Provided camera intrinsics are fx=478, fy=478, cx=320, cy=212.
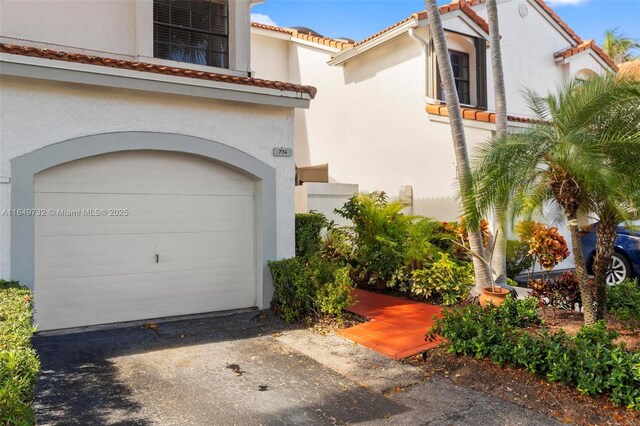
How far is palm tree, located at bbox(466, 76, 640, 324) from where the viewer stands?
518 centimetres

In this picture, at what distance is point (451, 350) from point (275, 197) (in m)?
4.15

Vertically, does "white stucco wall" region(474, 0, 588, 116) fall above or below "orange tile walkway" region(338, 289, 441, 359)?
above

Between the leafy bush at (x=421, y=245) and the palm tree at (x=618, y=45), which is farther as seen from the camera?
the palm tree at (x=618, y=45)

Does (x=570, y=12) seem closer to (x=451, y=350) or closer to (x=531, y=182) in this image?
(x=531, y=182)

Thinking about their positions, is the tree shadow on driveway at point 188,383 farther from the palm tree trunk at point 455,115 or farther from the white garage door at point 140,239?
the palm tree trunk at point 455,115

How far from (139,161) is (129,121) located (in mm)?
671

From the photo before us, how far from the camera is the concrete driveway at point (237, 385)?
440cm

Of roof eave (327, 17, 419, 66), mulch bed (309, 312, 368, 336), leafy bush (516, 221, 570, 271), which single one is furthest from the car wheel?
roof eave (327, 17, 419, 66)

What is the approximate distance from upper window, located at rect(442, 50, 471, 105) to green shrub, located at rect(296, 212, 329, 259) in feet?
20.4

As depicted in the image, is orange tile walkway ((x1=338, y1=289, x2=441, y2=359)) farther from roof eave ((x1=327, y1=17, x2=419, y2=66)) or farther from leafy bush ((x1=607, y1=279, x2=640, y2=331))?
roof eave ((x1=327, y1=17, x2=419, y2=66))

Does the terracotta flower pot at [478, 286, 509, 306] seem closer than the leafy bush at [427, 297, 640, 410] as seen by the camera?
No

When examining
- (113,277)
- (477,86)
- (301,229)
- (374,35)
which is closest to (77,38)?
(113,277)

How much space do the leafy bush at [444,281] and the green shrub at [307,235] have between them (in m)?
1.92

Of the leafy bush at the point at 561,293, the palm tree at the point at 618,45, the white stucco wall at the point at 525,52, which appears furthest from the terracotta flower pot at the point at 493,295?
the palm tree at the point at 618,45
